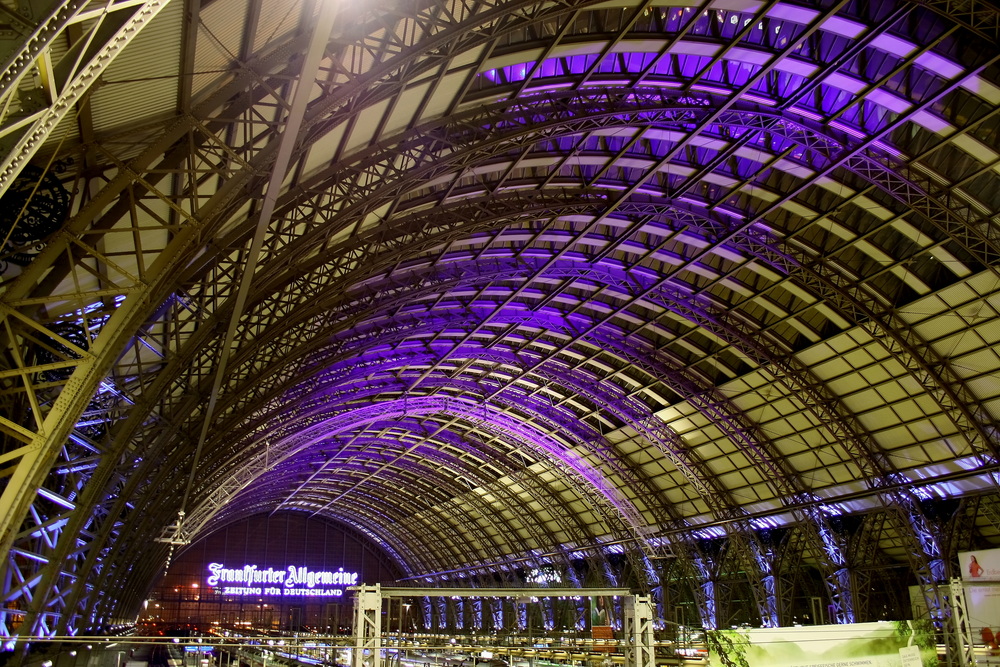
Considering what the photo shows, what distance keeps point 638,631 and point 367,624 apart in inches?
235

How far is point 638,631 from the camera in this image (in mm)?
16750

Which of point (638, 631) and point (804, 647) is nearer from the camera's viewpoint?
point (638, 631)

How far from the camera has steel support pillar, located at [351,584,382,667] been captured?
1570 cm

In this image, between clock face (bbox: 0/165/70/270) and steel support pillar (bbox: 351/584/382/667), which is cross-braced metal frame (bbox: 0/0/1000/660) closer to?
clock face (bbox: 0/165/70/270)

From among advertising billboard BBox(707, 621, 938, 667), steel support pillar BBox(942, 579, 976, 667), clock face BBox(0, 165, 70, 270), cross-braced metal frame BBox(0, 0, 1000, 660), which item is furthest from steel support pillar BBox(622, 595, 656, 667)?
clock face BBox(0, 165, 70, 270)

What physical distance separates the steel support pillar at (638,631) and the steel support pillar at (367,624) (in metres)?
5.39

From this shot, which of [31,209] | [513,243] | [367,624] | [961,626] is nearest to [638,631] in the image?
[367,624]

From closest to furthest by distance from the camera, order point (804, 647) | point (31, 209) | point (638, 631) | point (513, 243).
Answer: point (31, 209), point (638, 631), point (804, 647), point (513, 243)

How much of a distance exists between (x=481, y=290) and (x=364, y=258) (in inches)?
425

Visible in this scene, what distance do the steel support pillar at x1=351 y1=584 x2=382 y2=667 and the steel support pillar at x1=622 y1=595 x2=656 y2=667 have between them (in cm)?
539

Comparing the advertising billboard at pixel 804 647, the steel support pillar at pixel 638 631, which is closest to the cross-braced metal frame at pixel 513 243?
the advertising billboard at pixel 804 647

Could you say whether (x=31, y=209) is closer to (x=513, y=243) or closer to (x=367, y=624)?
(x=367, y=624)

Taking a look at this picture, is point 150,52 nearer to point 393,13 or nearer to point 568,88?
point 393,13

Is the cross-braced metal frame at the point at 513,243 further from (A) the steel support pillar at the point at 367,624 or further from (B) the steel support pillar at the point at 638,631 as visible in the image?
(B) the steel support pillar at the point at 638,631
